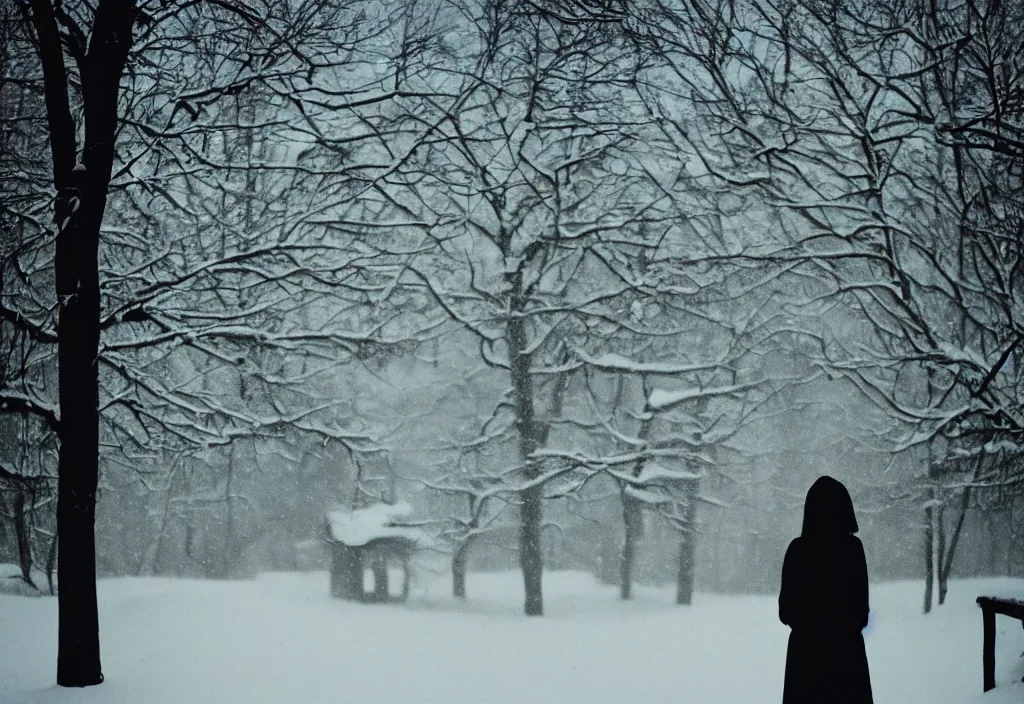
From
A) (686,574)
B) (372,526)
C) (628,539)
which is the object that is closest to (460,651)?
(372,526)

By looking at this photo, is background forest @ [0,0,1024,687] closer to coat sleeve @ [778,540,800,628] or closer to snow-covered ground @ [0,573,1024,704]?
snow-covered ground @ [0,573,1024,704]

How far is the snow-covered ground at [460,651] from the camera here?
7.99 meters

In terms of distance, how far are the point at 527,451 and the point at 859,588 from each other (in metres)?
10.1

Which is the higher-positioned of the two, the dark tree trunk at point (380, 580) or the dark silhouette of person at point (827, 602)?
the dark silhouette of person at point (827, 602)

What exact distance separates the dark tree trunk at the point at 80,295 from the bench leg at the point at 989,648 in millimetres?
7338

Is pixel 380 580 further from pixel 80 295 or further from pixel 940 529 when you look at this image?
pixel 940 529

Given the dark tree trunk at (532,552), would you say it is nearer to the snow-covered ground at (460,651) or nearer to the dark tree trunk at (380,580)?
the snow-covered ground at (460,651)

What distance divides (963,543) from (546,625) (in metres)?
26.8

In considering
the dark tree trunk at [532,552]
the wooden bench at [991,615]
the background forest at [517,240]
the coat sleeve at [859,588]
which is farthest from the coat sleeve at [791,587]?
the dark tree trunk at [532,552]

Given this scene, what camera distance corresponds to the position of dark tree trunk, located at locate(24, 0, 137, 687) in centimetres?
684

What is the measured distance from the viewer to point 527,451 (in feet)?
47.8

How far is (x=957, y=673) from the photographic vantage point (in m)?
9.31

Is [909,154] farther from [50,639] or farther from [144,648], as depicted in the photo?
[50,639]

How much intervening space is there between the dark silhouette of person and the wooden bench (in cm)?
187
